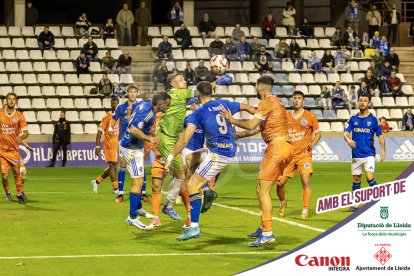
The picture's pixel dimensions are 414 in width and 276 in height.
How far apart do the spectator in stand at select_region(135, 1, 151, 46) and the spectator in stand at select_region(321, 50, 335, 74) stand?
769cm

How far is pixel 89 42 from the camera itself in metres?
40.2

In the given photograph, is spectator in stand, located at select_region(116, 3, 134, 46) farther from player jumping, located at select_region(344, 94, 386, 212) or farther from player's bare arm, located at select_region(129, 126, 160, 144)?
player's bare arm, located at select_region(129, 126, 160, 144)

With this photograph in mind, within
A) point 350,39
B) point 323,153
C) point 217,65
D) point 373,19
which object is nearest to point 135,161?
point 217,65

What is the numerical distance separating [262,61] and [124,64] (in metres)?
5.90

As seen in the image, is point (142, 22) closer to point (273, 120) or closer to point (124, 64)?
point (124, 64)

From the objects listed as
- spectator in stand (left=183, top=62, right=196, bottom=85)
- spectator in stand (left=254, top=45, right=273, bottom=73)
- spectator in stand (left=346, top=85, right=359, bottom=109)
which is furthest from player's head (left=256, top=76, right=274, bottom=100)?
spectator in stand (left=254, top=45, right=273, bottom=73)

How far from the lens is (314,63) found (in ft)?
141

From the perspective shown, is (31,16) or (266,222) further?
(31,16)

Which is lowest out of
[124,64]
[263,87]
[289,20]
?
[263,87]

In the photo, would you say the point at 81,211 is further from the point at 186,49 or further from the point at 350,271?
the point at 186,49

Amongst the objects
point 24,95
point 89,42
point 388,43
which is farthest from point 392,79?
point 24,95

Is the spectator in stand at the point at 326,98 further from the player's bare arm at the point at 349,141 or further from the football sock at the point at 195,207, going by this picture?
the football sock at the point at 195,207

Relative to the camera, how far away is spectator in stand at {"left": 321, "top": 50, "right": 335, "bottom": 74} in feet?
141

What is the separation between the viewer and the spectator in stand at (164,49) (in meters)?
40.9
